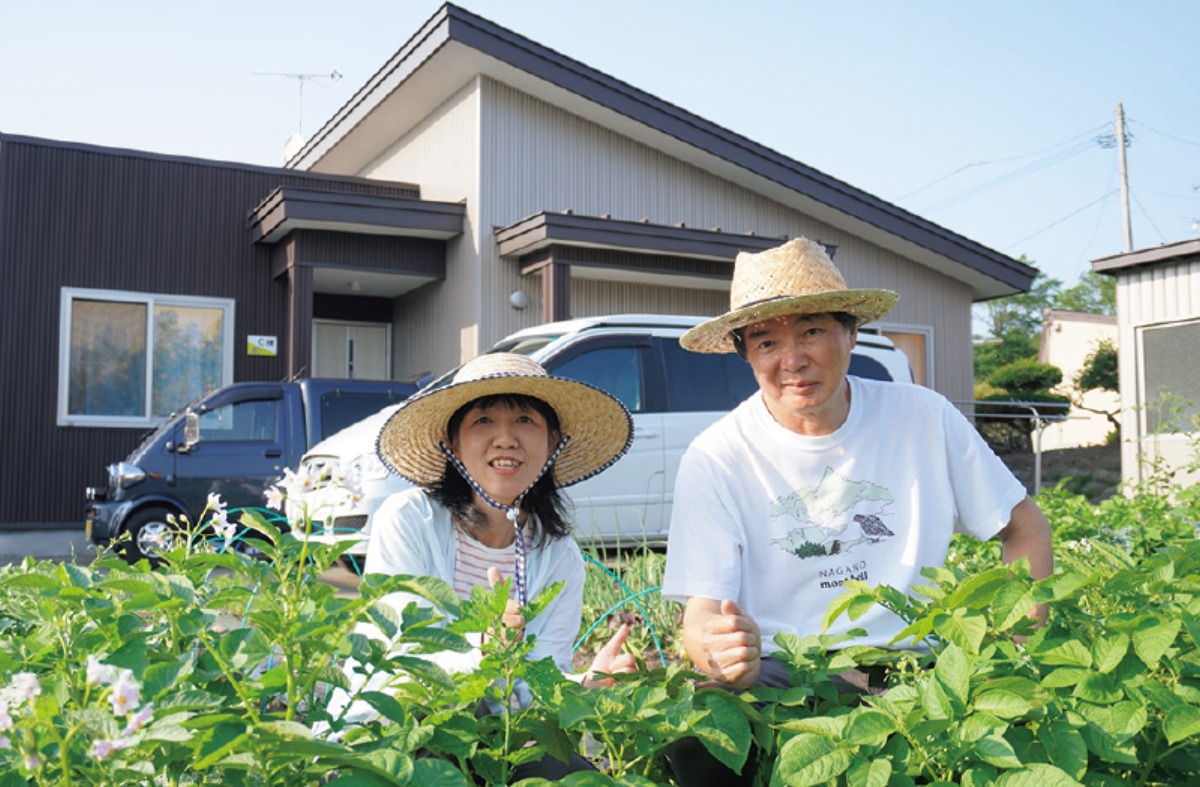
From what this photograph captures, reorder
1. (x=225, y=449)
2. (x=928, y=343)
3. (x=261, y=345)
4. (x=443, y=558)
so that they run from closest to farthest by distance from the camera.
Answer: (x=443, y=558) < (x=225, y=449) < (x=261, y=345) < (x=928, y=343)

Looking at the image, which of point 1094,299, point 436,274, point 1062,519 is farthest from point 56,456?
point 1094,299

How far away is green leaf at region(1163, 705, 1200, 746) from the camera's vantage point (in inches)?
49.9

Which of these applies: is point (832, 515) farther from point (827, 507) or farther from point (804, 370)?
point (804, 370)

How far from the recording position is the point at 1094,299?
2461 inches

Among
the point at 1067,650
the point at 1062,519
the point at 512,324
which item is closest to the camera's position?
the point at 1067,650

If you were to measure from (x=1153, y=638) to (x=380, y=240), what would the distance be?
12.5 m

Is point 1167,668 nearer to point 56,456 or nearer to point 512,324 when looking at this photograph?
point 512,324

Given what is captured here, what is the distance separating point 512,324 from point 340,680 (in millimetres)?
11932

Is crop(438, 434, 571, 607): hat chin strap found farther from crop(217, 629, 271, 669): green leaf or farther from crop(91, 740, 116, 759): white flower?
crop(91, 740, 116, 759): white flower

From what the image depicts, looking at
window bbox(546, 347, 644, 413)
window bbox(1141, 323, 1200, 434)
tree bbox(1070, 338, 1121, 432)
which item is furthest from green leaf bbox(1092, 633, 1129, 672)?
tree bbox(1070, 338, 1121, 432)

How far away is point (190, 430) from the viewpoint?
902 centimetres

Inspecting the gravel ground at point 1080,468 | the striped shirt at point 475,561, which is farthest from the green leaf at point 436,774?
the gravel ground at point 1080,468

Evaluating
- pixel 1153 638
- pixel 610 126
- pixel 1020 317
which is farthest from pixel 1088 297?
pixel 1153 638

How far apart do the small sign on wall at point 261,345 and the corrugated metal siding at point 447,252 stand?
6.56ft
